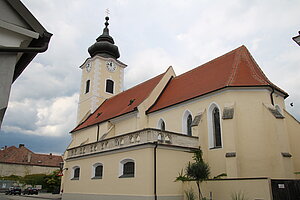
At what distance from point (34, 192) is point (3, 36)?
30.4 m

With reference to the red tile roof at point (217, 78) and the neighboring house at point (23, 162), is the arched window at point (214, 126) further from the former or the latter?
the neighboring house at point (23, 162)

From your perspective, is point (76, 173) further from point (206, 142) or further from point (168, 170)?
point (206, 142)

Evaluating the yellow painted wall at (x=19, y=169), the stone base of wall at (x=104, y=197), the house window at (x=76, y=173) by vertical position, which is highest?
the yellow painted wall at (x=19, y=169)

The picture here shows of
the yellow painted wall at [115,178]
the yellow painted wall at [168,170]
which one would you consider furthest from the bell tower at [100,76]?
the yellow painted wall at [168,170]

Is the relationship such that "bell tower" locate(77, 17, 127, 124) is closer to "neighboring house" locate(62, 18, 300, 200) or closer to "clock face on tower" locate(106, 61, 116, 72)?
"clock face on tower" locate(106, 61, 116, 72)

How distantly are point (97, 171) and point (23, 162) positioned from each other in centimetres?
3374

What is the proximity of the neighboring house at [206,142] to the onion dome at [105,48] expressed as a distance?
14.1 m

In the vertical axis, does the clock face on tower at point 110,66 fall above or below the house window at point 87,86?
above

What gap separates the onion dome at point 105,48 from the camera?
107 ft

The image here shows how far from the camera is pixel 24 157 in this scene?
45.6 metres

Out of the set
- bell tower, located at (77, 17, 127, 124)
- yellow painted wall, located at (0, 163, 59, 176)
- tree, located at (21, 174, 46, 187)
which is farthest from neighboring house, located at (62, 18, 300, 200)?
yellow painted wall, located at (0, 163, 59, 176)

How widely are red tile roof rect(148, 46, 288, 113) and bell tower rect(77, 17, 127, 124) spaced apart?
11852 mm

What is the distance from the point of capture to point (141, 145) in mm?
13297

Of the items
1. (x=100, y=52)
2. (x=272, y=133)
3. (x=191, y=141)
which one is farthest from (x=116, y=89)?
(x=272, y=133)
